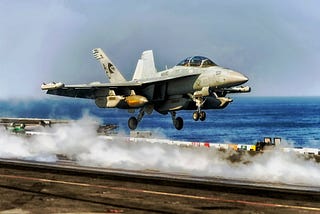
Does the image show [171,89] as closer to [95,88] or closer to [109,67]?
[95,88]

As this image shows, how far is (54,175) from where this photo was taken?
29.9 meters

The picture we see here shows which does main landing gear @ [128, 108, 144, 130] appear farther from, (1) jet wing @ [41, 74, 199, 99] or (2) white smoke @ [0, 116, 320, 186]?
(2) white smoke @ [0, 116, 320, 186]

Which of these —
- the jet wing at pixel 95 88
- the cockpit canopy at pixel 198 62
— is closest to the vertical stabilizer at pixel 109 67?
the jet wing at pixel 95 88

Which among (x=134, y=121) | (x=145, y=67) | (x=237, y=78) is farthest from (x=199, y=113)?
(x=145, y=67)

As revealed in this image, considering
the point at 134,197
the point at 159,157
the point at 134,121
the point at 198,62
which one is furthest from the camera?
the point at 159,157

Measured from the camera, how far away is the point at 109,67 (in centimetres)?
3816

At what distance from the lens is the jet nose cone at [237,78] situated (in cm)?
2520

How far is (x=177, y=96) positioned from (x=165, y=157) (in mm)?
17470

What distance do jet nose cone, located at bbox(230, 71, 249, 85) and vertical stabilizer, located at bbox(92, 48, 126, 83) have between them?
1373 cm

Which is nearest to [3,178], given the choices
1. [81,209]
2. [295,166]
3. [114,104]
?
[114,104]

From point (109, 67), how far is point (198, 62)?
11.5 m

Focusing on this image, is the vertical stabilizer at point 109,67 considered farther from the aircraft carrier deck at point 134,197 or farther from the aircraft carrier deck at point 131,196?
the aircraft carrier deck at point 134,197

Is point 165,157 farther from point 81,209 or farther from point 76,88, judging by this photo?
point 81,209

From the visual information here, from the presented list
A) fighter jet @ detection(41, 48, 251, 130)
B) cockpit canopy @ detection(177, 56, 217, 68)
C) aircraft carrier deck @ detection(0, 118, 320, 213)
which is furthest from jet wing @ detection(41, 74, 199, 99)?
aircraft carrier deck @ detection(0, 118, 320, 213)
